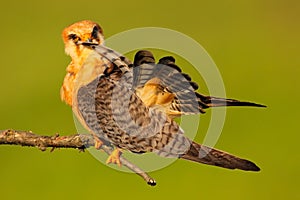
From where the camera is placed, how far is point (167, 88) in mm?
4043

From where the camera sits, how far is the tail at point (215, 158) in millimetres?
3411

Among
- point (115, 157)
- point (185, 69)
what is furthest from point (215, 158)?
point (185, 69)

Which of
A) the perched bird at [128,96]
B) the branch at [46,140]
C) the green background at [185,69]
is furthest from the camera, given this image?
the green background at [185,69]

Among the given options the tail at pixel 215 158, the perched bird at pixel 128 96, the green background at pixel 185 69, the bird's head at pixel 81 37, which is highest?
the green background at pixel 185 69

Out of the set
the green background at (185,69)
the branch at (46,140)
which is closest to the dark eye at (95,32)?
the branch at (46,140)

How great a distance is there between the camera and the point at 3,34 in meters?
16.3

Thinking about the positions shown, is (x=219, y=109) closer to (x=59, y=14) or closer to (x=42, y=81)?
(x=42, y=81)

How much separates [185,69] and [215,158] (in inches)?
357

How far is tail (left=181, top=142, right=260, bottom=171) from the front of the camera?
341cm

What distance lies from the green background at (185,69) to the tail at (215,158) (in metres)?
5.50

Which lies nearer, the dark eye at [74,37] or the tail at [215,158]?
the tail at [215,158]

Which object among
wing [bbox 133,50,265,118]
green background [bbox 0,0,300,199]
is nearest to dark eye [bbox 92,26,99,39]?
wing [bbox 133,50,265,118]

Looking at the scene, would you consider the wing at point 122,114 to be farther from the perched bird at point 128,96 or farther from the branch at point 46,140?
the branch at point 46,140

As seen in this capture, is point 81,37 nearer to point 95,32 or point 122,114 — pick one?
point 95,32
